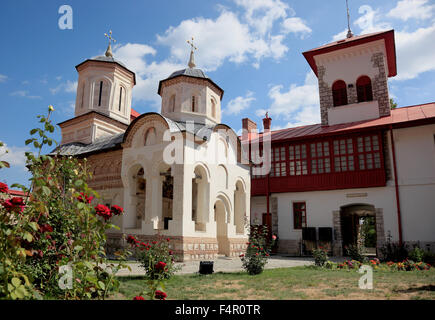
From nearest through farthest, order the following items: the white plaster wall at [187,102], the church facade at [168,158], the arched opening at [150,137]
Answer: the church facade at [168,158] < the arched opening at [150,137] < the white plaster wall at [187,102]

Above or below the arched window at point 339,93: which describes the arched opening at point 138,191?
below

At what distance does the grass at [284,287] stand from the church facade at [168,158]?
3965 mm

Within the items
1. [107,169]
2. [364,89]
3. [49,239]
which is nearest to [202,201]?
[107,169]

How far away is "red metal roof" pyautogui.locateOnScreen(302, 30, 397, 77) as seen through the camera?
16297 mm

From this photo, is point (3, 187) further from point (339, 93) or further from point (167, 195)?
point (339, 93)

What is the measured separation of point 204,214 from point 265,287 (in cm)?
600

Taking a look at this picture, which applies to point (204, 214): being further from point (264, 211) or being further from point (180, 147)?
point (264, 211)

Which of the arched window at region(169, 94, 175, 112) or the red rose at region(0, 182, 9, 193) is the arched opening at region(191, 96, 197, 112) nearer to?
the arched window at region(169, 94, 175, 112)

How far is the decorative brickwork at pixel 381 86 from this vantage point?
16.0 metres

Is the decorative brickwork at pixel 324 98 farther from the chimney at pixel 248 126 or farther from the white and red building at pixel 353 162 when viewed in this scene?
the chimney at pixel 248 126

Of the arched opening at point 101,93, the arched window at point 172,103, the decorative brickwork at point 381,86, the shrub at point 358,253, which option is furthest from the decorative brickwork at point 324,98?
the arched opening at point 101,93

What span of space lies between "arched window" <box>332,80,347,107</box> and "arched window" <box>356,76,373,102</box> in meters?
0.71

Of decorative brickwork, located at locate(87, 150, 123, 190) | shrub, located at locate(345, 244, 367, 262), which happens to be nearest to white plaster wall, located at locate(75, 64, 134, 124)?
decorative brickwork, located at locate(87, 150, 123, 190)
